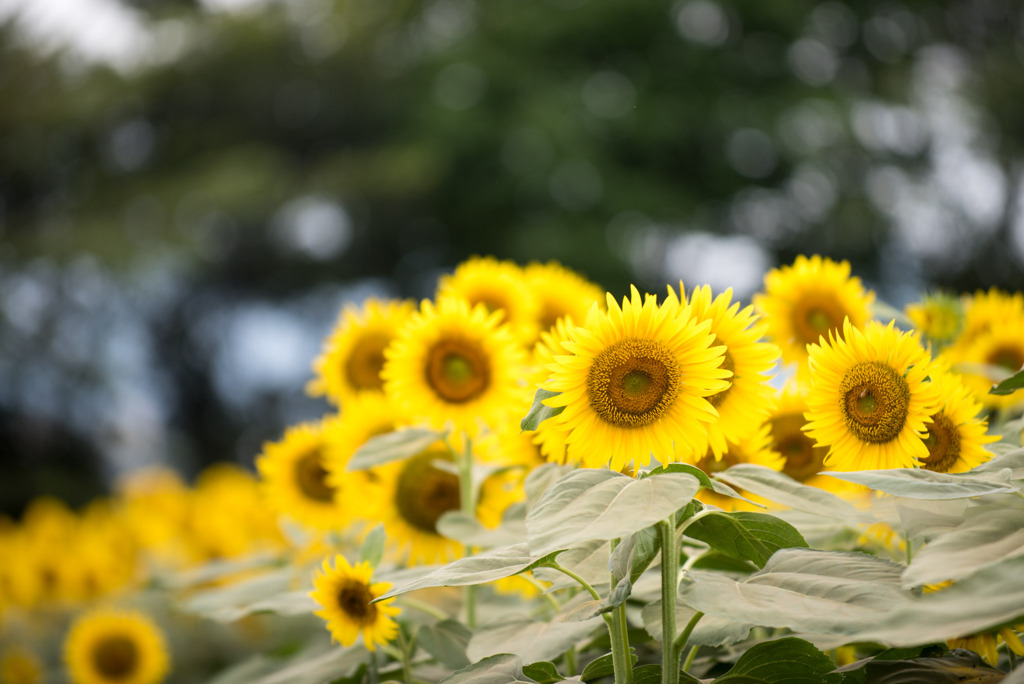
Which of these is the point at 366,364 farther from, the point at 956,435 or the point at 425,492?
the point at 956,435

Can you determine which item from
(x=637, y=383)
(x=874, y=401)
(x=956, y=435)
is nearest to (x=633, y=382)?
(x=637, y=383)

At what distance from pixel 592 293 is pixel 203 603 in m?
0.73

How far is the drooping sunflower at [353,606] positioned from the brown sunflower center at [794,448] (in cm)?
46

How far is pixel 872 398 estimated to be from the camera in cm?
73

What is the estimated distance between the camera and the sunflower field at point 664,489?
59 cm

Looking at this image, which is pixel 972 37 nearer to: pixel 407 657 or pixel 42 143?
pixel 42 143

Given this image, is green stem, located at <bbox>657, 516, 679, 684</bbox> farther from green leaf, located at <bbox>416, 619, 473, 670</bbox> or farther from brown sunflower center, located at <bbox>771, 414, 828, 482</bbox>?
brown sunflower center, located at <bbox>771, 414, 828, 482</bbox>

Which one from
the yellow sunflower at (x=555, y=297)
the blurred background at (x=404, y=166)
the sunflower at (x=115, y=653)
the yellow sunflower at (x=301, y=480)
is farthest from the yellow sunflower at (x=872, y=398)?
the blurred background at (x=404, y=166)

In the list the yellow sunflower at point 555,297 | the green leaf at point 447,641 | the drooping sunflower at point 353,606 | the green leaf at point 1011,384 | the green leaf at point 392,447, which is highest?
the yellow sunflower at point 555,297

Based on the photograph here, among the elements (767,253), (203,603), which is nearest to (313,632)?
(203,603)

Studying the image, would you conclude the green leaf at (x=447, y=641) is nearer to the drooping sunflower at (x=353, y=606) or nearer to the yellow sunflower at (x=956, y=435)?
the drooping sunflower at (x=353, y=606)

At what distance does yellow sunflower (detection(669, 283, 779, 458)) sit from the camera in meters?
0.74

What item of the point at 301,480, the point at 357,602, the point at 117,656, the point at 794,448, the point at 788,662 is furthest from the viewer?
the point at 117,656

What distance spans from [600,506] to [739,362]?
23 centimetres
